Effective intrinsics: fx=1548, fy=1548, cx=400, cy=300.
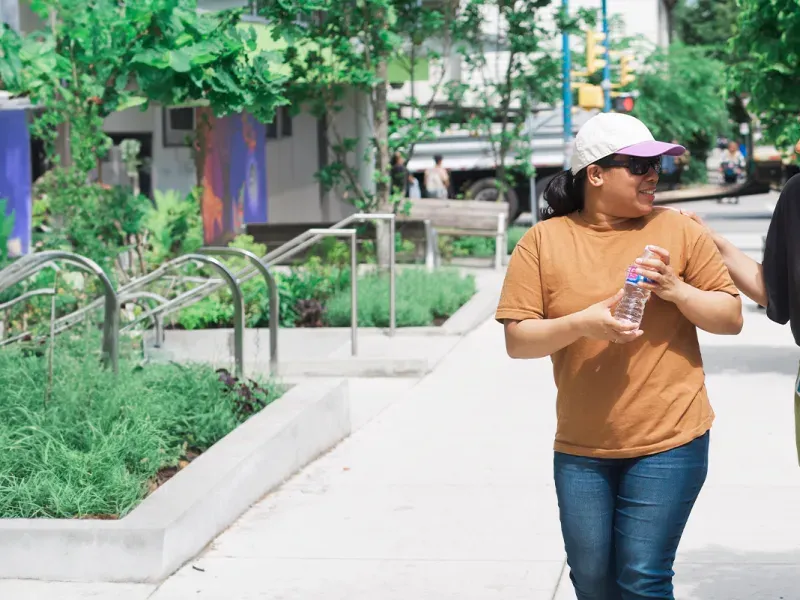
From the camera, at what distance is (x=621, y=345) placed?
13.3 ft

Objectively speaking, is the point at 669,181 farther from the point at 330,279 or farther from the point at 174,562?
the point at 174,562

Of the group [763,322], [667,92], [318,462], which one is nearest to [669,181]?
[667,92]

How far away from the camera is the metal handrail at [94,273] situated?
282 inches

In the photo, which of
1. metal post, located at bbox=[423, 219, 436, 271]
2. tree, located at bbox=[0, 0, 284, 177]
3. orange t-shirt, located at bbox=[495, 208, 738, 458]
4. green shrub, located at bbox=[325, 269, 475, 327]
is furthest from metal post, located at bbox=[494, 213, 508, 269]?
orange t-shirt, located at bbox=[495, 208, 738, 458]

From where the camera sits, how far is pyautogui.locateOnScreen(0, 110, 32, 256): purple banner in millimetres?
14664

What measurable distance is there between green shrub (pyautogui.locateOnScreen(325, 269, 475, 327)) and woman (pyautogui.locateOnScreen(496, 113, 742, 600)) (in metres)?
9.59

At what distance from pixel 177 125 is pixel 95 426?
16013mm

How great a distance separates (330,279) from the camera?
14.8 metres

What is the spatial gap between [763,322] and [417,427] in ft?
21.2

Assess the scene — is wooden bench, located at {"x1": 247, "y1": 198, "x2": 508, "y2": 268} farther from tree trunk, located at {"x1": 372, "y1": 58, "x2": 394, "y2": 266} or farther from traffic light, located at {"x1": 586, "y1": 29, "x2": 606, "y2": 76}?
traffic light, located at {"x1": 586, "y1": 29, "x2": 606, "y2": 76}

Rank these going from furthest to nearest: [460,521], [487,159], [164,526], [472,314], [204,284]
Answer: [487,159]
[472,314]
[204,284]
[460,521]
[164,526]

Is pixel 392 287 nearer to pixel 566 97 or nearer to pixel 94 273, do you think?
pixel 94 273

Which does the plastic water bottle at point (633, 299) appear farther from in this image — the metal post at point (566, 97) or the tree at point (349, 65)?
the metal post at point (566, 97)

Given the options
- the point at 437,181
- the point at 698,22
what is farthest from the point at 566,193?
the point at 698,22
